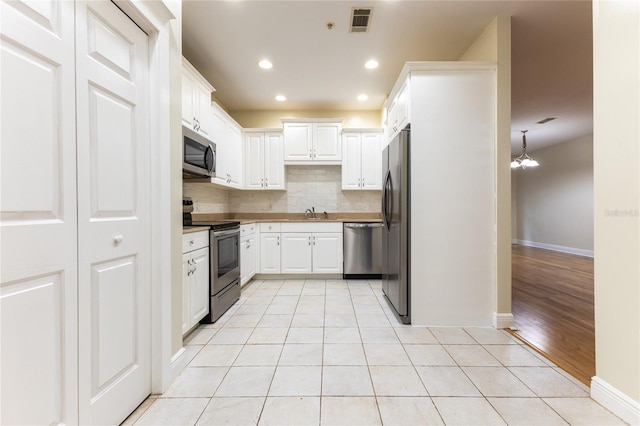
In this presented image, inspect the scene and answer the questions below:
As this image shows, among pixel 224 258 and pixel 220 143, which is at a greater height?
pixel 220 143

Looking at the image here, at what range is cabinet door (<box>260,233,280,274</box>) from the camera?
4.05 meters

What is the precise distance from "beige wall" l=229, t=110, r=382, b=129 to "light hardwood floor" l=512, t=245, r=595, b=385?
3317 millimetres

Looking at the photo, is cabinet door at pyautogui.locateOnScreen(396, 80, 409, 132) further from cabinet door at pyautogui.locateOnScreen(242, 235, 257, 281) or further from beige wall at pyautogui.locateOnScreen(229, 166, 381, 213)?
cabinet door at pyautogui.locateOnScreen(242, 235, 257, 281)

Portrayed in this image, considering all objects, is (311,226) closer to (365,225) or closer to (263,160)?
(365,225)

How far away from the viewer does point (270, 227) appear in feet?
13.4

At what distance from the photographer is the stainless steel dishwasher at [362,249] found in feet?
13.1

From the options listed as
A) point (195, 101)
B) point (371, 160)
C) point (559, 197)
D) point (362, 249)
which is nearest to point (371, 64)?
point (371, 160)

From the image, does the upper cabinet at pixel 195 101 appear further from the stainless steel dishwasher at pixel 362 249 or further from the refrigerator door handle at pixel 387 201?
the stainless steel dishwasher at pixel 362 249

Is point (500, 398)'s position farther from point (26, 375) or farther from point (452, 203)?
point (26, 375)

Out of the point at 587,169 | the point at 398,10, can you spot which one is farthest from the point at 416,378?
the point at 587,169

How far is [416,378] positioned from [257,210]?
363 cm

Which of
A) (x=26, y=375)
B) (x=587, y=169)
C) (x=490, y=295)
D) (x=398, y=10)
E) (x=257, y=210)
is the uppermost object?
(x=398, y=10)

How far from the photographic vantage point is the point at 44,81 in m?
0.97

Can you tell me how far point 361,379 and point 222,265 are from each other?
172 cm
